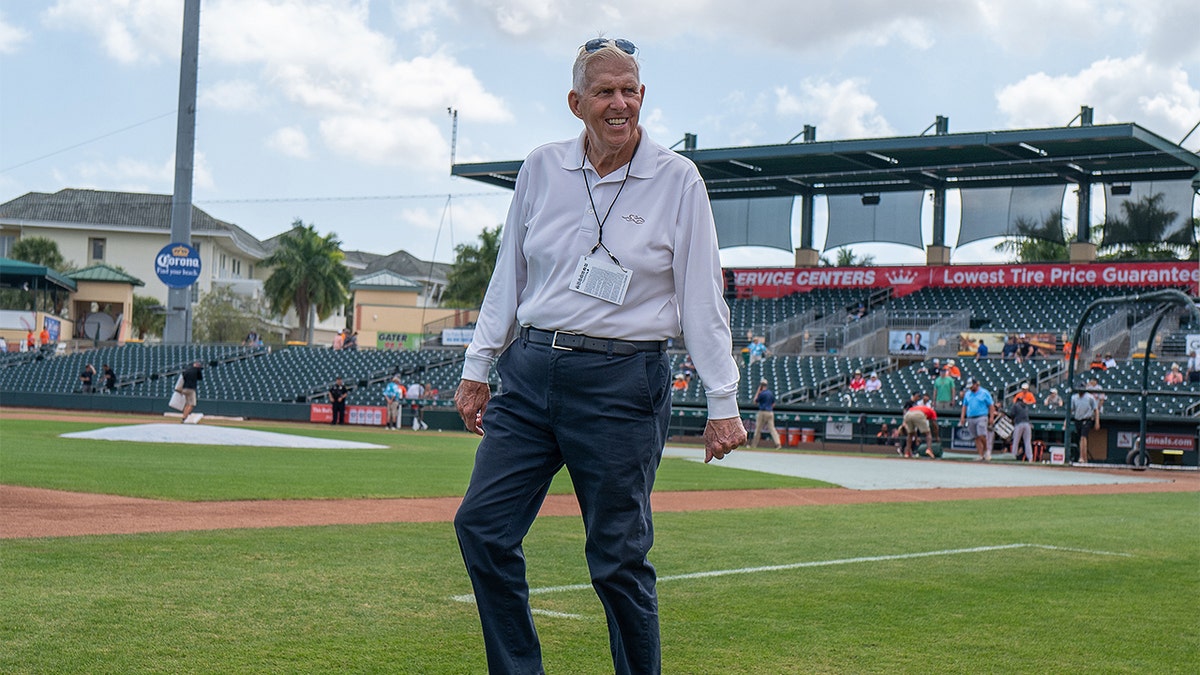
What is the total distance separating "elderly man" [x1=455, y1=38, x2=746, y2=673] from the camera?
3.97m

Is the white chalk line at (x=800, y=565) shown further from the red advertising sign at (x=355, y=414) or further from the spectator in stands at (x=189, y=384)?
the red advertising sign at (x=355, y=414)

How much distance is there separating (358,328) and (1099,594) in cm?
6193

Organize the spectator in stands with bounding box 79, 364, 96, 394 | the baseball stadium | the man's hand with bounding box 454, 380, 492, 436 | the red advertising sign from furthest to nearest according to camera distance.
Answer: the spectator in stands with bounding box 79, 364, 96, 394
the red advertising sign
the baseball stadium
the man's hand with bounding box 454, 380, 492, 436

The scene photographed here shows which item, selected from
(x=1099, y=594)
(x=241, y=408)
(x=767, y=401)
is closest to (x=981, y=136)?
(x=767, y=401)

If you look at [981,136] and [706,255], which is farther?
[981,136]

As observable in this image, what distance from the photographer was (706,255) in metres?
4.07

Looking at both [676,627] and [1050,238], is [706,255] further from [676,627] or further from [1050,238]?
[1050,238]

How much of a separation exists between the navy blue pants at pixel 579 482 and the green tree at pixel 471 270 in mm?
75426

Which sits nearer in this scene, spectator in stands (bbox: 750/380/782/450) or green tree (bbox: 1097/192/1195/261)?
spectator in stands (bbox: 750/380/782/450)

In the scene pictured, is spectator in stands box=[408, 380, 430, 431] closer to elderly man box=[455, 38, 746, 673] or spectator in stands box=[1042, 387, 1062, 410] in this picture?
spectator in stands box=[1042, 387, 1062, 410]

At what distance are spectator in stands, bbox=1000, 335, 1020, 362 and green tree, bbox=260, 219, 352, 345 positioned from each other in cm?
5950

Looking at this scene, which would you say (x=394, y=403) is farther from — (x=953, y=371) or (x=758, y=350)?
(x=953, y=371)

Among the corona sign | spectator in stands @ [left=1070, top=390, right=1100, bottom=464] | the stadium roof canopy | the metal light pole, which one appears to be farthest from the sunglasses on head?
the metal light pole

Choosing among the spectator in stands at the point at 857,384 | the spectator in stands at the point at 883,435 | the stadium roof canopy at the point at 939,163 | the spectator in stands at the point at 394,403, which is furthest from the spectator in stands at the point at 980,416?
the spectator in stands at the point at 394,403
